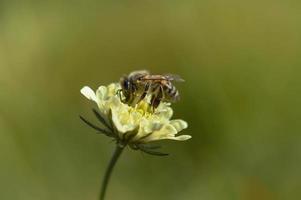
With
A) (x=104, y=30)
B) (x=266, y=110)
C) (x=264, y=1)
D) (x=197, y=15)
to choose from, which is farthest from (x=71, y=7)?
(x=266, y=110)

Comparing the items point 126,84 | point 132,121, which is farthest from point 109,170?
point 126,84

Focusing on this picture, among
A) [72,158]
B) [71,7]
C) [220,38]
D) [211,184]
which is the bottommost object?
[211,184]

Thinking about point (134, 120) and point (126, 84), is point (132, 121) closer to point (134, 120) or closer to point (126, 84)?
point (134, 120)

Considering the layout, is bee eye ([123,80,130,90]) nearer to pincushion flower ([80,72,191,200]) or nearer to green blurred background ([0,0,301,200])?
pincushion flower ([80,72,191,200])

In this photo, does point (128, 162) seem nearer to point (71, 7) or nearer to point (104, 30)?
point (104, 30)

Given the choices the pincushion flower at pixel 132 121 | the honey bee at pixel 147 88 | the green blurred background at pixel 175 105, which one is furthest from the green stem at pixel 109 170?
the green blurred background at pixel 175 105

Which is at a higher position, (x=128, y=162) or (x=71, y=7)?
(x=71, y=7)

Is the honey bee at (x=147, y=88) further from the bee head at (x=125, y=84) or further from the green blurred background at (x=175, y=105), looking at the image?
the green blurred background at (x=175, y=105)
